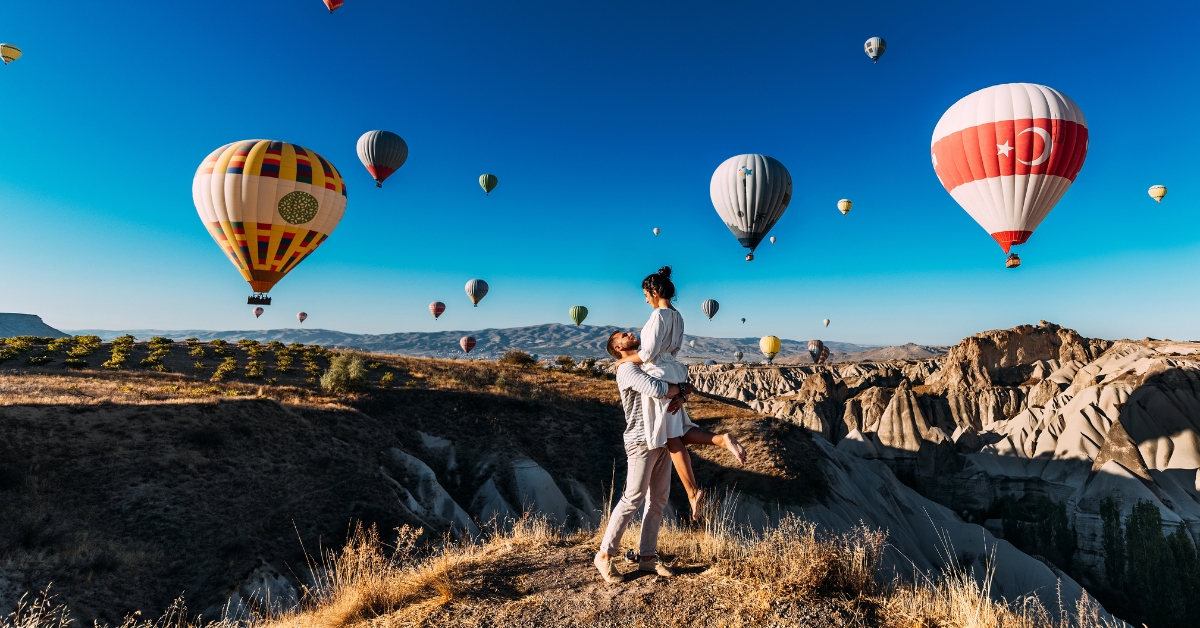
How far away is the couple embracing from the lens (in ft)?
15.3

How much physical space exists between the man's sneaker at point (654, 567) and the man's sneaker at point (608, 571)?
0.23 metres

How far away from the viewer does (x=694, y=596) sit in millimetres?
4801

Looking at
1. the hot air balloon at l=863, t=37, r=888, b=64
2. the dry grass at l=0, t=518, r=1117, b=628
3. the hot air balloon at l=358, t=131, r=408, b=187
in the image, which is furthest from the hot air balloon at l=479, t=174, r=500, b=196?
the dry grass at l=0, t=518, r=1117, b=628

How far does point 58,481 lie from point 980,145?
32536mm

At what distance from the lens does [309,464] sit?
A: 17078mm

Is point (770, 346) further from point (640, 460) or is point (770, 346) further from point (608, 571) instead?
point (640, 460)

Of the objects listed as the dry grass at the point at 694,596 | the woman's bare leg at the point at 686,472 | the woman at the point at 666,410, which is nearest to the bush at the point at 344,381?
the dry grass at the point at 694,596

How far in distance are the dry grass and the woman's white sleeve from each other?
7.21ft

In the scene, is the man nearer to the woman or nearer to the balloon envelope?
the woman

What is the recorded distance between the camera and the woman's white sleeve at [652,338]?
466 cm

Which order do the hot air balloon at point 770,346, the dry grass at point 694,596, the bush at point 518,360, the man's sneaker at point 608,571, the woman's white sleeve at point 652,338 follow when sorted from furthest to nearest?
the hot air balloon at point 770,346
the bush at point 518,360
the man's sneaker at point 608,571
the woman's white sleeve at point 652,338
the dry grass at point 694,596

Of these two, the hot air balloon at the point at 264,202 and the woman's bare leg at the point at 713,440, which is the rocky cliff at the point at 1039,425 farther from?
the woman's bare leg at the point at 713,440

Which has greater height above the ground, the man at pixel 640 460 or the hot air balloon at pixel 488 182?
the hot air balloon at pixel 488 182

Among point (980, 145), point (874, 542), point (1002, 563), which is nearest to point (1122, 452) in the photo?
point (1002, 563)
